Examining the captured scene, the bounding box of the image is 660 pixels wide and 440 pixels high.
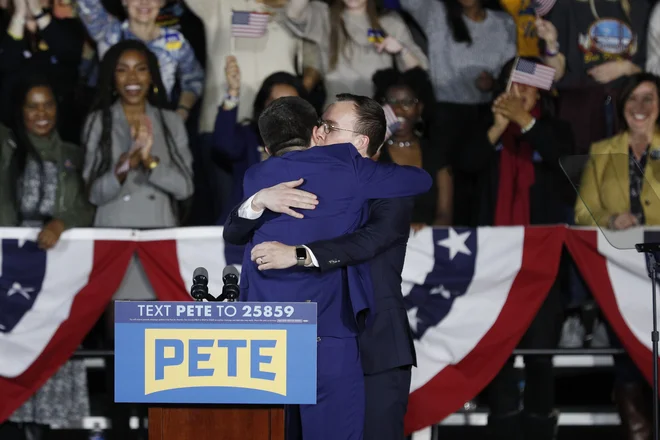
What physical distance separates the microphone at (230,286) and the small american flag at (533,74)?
3.08 m

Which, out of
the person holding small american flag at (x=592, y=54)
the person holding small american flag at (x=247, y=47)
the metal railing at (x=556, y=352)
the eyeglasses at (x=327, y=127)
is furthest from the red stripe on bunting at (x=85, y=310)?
the person holding small american flag at (x=592, y=54)

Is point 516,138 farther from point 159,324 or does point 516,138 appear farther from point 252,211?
point 159,324

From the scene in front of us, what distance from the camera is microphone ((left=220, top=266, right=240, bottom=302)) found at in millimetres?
3375

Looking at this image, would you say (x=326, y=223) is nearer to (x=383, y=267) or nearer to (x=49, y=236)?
(x=383, y=267)

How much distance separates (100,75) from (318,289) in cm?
324

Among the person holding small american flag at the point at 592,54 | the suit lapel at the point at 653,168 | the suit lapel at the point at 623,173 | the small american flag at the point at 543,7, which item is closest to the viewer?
the suit lapel at the point at 623,173

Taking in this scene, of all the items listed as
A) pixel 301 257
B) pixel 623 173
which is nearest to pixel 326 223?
pixel 301 257

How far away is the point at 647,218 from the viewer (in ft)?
14.4

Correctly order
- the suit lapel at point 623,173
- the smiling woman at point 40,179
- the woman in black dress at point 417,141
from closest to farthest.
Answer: the suit lapel at point 623,173, the smiling woman at point 40,179, the woman in black dress at point 417,141

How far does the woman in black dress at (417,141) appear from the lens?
593cm

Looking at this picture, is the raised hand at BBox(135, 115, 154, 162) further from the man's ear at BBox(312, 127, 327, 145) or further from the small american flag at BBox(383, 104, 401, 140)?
the man's ear at BBox(312, 127, 327, 145)

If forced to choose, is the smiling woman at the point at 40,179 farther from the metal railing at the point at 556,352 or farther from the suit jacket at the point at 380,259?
the suit jacket at the point at 380,259

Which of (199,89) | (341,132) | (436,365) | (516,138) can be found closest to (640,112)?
(516,138)

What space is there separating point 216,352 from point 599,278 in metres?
2.96
